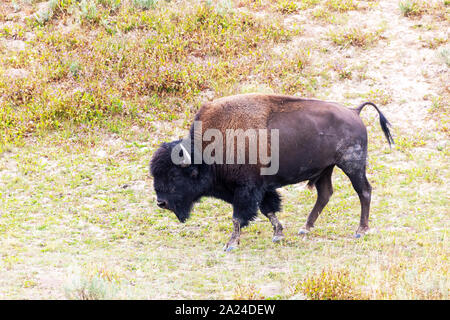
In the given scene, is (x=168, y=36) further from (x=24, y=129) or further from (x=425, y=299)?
(x=425, y=299)

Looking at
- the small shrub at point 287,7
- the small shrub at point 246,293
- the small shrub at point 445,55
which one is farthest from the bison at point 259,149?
the small shrub at point 287,7

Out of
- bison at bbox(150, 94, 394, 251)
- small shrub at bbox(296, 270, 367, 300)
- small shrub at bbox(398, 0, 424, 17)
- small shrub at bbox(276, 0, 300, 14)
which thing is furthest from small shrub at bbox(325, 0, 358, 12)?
small shrub at bbox(296, 270, 367, 300)

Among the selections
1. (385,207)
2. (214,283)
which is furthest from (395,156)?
(214,283)

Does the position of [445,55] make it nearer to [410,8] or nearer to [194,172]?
[410,8]

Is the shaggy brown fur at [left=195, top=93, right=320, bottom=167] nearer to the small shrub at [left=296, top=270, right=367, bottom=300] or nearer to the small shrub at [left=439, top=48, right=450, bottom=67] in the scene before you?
the small shrub at [left=296, top=270, right=367, bottom=300]

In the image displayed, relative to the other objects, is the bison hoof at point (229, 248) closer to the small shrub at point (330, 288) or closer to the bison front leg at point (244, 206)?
the bison front leg at point (244, 206)

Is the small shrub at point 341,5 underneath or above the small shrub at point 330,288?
A: underneath

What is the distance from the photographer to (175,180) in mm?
8453

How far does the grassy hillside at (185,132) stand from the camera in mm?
7059

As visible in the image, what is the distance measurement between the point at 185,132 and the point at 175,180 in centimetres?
405

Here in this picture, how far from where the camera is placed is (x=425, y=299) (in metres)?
5.88

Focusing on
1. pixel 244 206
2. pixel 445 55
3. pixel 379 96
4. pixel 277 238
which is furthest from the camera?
pixel 445 55

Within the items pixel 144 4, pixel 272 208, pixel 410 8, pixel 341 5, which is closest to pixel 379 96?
pixel 410 8

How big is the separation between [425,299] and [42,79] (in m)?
10.5
